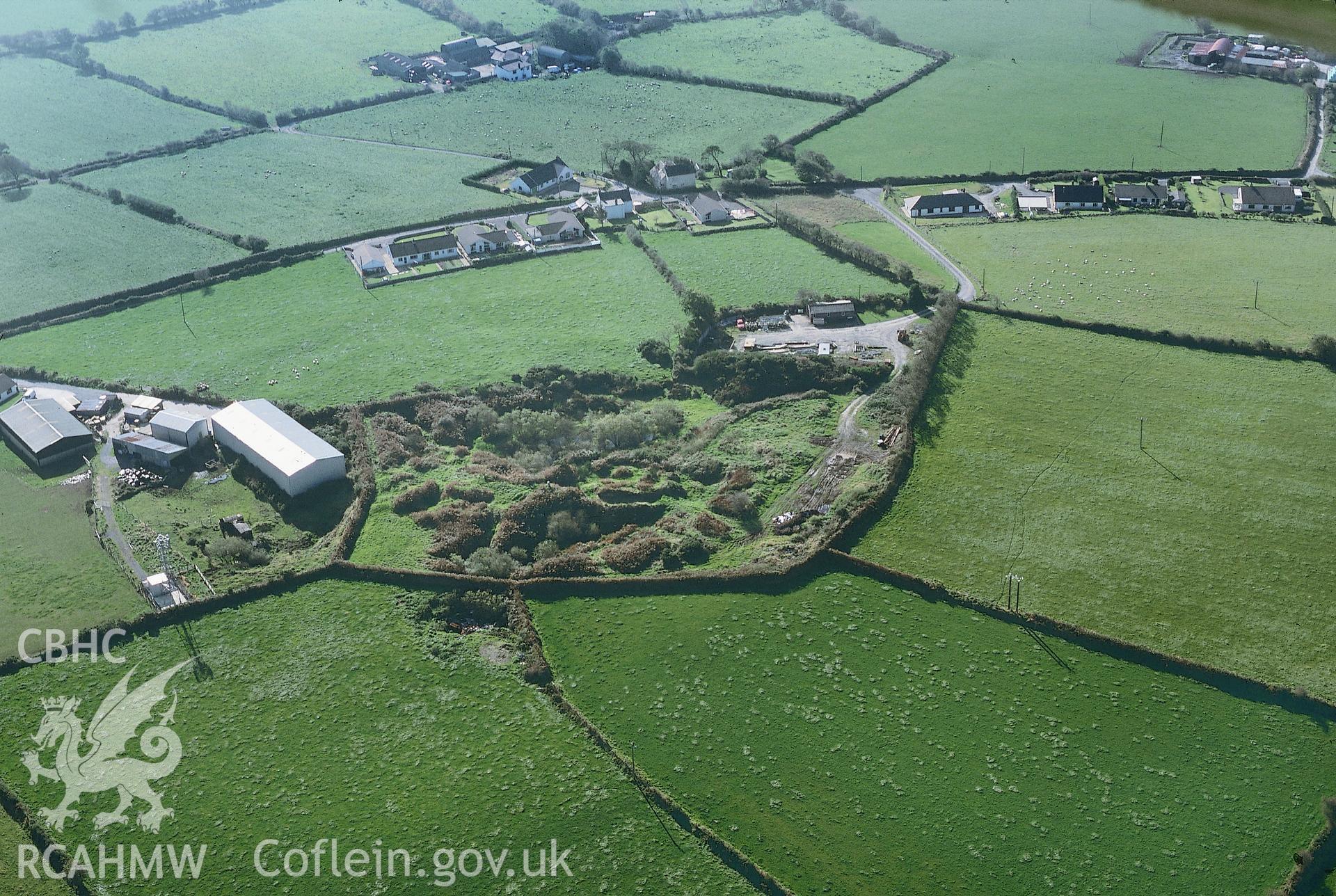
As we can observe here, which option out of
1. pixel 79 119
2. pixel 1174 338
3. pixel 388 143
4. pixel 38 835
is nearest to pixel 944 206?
pixel 1174 338

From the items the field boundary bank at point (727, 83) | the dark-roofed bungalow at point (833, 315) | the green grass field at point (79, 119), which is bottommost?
the dark-roofed bungalow at point (833, 315)

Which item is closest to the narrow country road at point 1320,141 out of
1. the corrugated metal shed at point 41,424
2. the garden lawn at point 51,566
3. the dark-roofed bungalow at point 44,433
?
the garden lawn at point 51,566

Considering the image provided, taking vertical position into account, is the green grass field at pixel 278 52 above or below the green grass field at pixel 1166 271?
above

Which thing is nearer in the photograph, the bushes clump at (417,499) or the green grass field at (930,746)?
the green grass field at (930,746)

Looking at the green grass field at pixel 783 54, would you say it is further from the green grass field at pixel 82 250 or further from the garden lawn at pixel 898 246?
the green grass field at pixel 82 250

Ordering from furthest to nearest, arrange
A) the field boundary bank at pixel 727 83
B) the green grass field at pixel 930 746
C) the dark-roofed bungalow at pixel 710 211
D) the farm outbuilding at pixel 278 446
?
the field boundary bank at pixel 727 83 < the dark-roofed bungalow at pixel 710 211 < the farm outbuilding at pixel 278 446 < the green grass field at pixel 930 746

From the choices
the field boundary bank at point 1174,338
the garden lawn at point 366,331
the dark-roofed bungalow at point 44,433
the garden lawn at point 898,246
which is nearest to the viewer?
the dark-roofed bungalow at point 44,433

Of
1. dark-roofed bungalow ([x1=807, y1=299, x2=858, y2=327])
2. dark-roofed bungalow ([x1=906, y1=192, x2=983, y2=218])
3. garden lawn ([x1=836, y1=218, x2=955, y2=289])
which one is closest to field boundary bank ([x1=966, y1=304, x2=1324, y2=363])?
garden lawn ([x1=836, y1=218, x2=955, y2=289])
